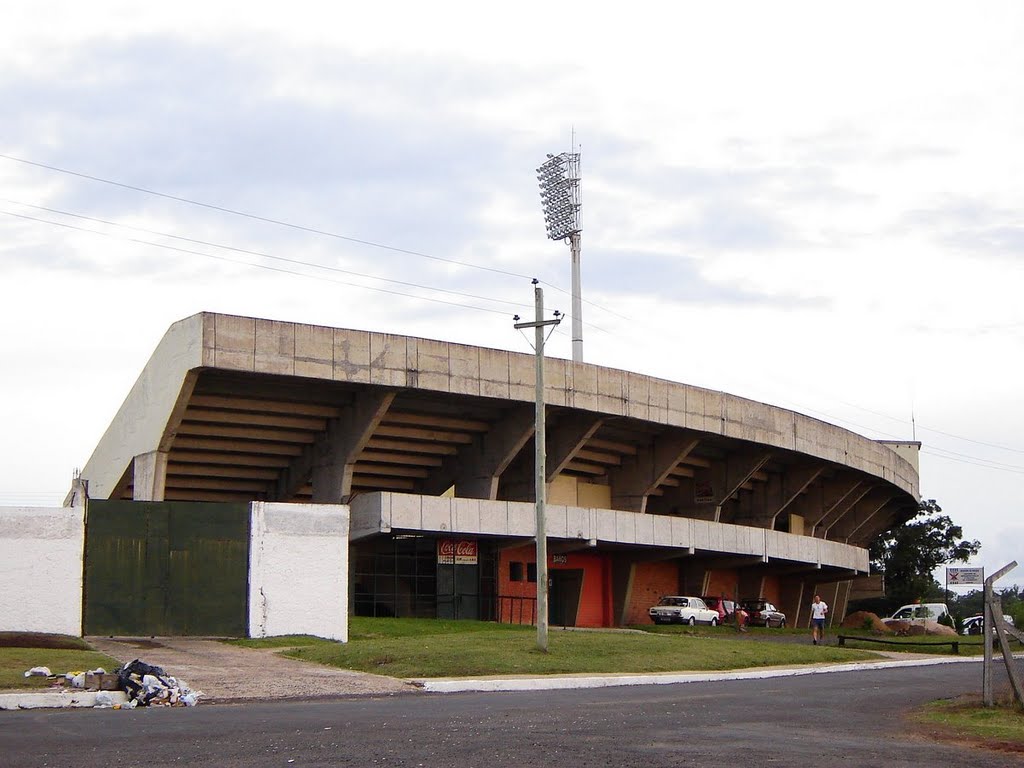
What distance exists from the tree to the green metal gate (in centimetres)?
6968

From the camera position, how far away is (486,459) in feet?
152

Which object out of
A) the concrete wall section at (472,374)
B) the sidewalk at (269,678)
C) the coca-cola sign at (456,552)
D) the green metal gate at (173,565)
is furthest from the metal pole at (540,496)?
the coca-cola sign at (456,552)

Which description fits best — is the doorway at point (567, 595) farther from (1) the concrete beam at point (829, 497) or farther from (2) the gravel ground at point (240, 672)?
(2) the gravel ground at point (240, 672)

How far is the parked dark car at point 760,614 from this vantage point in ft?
188

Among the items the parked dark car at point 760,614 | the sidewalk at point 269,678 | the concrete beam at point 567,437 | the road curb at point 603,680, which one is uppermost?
the concrete beam at point 567,437

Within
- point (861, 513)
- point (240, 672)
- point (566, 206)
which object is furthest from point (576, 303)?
point (240, 672)

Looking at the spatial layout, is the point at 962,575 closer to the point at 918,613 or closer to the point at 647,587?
the point at 647,587

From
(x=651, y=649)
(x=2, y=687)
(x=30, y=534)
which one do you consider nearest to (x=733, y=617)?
(x=651, y=649)

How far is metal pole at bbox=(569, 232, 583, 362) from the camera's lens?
210 ft

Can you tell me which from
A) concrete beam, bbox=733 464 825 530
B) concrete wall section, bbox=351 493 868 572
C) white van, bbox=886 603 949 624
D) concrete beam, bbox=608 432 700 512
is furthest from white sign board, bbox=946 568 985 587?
white van, bbox=886 603 949 624

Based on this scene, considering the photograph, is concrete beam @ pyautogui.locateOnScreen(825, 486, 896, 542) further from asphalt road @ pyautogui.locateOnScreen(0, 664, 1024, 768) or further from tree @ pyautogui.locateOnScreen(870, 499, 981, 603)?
→ asphalt road @ pyautogui.locateOnScreen(0, 664, 1024, 768)

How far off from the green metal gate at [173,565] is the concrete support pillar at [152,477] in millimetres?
9822

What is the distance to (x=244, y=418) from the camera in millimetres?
41125

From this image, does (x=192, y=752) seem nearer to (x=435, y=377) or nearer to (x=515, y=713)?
(x=515, y=713)
